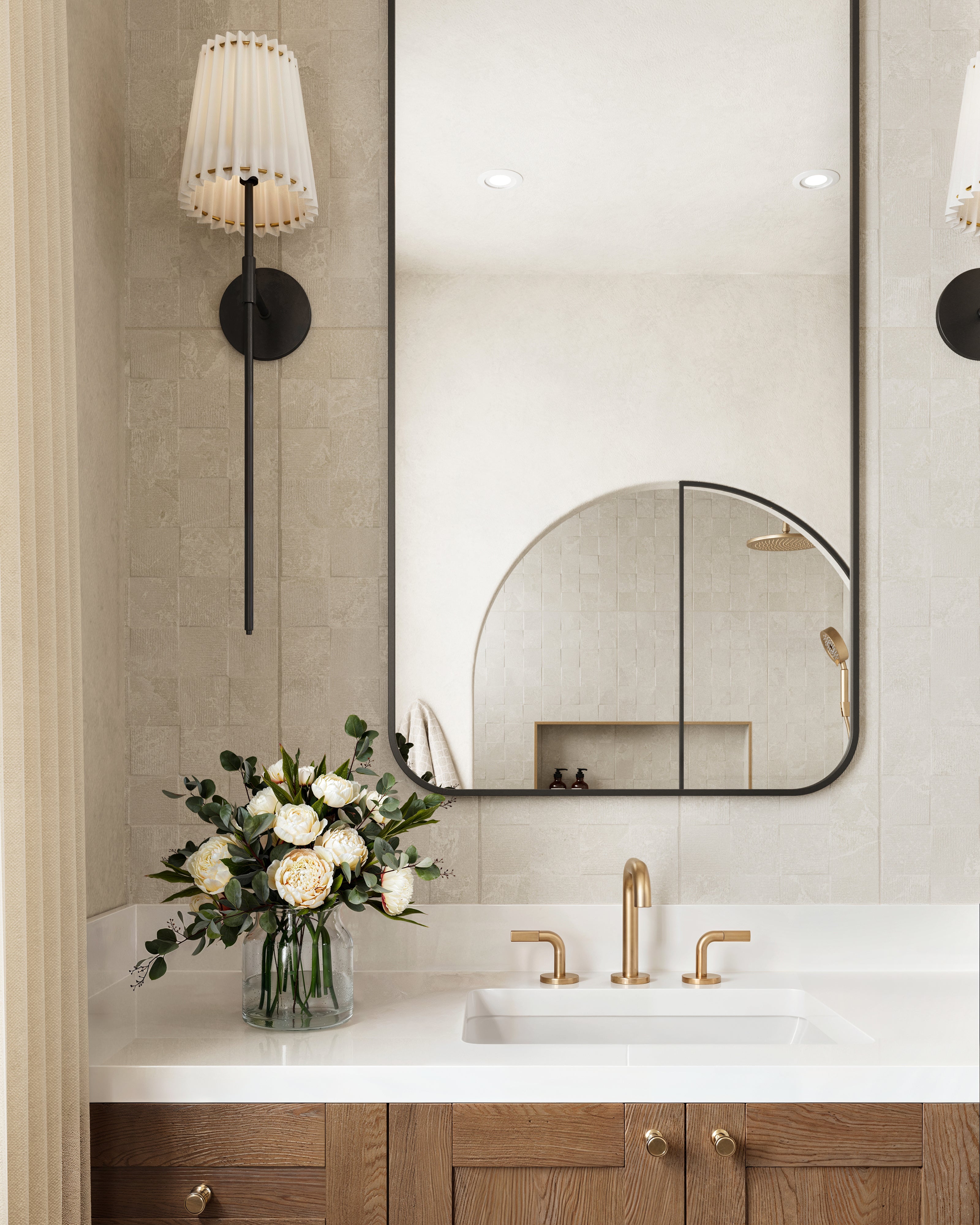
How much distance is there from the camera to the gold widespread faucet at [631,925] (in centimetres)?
151

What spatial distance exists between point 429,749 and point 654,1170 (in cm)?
69

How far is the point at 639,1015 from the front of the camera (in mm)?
1493

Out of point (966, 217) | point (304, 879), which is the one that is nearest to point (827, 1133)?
point (304, 879)

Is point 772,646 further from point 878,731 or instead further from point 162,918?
point 162,918

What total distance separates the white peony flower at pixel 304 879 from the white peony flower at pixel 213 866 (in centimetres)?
8

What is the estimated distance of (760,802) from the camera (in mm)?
1628

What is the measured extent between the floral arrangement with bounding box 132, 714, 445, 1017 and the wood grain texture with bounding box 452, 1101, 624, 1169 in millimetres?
268

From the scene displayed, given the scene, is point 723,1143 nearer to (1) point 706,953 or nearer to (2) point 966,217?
(1) point 706,953

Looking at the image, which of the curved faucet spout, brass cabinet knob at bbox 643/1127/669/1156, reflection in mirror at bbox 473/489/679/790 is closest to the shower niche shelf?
reflection in mirror at bbox 473/489/679/790

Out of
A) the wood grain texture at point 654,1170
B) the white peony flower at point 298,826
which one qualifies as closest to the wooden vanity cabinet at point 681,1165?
the wood grain texture at point 654,1170

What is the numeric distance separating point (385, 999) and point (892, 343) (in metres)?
1.33

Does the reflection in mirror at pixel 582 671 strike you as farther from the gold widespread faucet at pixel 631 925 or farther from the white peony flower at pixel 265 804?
the white peony flower at pixel 265 804

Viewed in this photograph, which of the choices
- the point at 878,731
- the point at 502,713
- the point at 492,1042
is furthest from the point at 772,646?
the point at 492,1042

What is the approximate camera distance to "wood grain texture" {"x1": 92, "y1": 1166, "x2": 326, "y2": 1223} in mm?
1175
